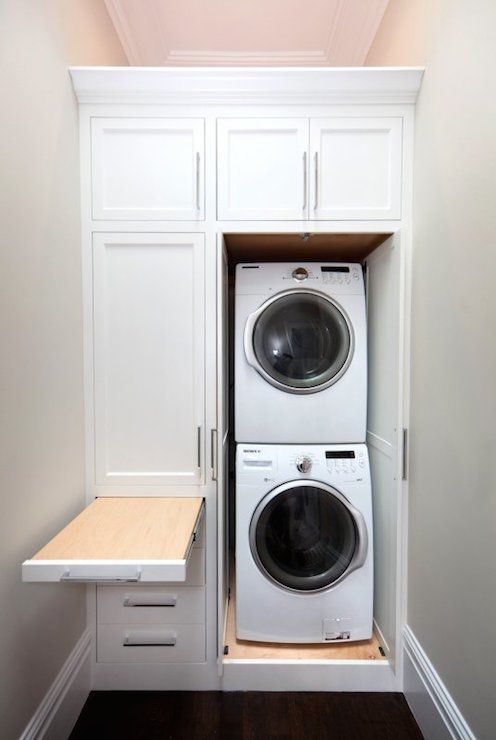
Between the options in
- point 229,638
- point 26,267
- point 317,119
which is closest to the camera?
point 26,267

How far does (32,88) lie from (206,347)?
1.05 metres

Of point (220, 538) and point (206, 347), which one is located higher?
point (206, 347)

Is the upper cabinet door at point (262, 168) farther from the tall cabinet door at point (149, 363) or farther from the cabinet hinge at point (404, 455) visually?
the cabinet hinge at point (404, 455)

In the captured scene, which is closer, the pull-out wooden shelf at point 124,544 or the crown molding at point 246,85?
the pull-out wooden shelf at point 124,544

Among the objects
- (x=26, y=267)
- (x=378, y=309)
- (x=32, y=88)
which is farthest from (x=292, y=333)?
(x=32, y=88)

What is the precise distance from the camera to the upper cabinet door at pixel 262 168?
1448 millimetres

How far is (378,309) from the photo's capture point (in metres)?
1.64

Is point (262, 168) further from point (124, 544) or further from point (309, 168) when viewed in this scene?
point (124, 544)

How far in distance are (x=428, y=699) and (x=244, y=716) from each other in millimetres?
711

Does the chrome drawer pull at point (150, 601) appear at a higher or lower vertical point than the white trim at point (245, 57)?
lower

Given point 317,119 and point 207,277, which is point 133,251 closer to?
point 207,277

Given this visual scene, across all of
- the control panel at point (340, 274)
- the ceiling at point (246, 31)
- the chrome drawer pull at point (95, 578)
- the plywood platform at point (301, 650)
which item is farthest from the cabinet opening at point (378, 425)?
the ceiling at point (246, 31)

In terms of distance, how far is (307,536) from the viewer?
1.62 m

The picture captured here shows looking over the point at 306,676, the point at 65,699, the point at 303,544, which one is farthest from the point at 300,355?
the point at 65,699
